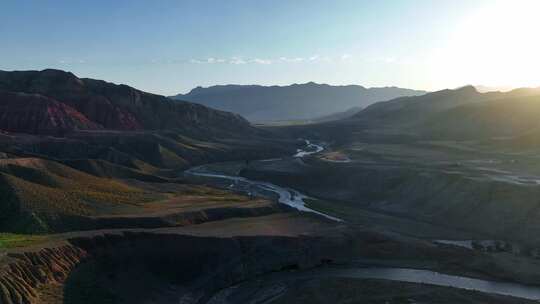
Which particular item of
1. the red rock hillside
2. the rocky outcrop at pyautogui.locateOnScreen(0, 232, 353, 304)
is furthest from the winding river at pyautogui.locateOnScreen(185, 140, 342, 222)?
the red rock hillside

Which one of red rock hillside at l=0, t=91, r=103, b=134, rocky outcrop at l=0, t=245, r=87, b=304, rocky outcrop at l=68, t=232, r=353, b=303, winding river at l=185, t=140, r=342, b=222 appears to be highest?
red rock hillside at l=0, t=91, r=103, b=134

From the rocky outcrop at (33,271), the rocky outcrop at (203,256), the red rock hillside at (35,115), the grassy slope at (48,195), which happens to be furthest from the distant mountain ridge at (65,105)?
the rocky outcrop at (33,271)

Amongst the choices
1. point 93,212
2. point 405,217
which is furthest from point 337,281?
point 405,217

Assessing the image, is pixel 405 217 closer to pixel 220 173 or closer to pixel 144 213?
pixel 144 213

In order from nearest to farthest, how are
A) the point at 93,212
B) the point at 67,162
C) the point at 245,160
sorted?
1. the point at 93,212
2. the point at 67,162
3. the point at 245,160

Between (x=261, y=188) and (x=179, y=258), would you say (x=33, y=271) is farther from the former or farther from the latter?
(x=261, y=188)

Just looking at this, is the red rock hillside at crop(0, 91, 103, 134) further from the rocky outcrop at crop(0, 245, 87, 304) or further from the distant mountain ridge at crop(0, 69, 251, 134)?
the rocky outcrop at crop(0, 245, 87, 304)

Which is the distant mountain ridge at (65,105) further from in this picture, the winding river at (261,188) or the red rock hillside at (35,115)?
the winding river at (261,188)

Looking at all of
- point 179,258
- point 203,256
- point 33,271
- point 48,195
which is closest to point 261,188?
point 48,195
